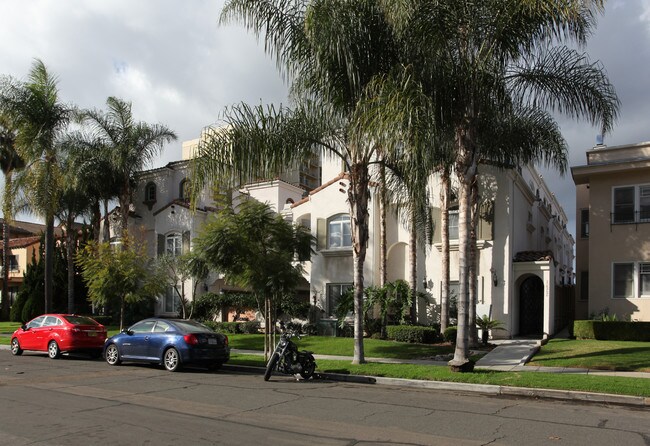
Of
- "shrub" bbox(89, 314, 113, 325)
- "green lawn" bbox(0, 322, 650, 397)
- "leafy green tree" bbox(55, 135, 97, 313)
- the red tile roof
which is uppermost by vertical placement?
"leafy green tree" bbox(55, 135, 97, 313)

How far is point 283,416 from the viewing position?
9.08 m

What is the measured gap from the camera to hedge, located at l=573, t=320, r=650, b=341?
1970 cm

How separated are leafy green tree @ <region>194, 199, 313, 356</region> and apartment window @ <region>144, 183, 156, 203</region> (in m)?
19.7

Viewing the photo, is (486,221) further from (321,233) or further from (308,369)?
(308,369)

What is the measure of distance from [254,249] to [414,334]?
23.5 ft

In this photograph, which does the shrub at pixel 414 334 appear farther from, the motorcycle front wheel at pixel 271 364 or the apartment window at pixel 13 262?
the apartment window at pixel 13 262

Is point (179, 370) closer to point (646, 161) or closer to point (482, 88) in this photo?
point (482, 88)

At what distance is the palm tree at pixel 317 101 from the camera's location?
13.9 m

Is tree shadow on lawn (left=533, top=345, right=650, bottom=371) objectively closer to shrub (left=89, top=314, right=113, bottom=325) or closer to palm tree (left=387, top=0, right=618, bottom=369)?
palm tree (left=387, top=0, right=618, bottom=369)

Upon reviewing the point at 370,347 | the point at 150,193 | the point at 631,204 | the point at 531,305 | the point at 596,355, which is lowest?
the point at 370,347

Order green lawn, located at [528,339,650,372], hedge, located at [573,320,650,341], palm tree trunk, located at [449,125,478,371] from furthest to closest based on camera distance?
hedge, located at [573,320,650,341] < green lawn, located at [528,339,650,372] < palm tree trunk, located at [449,125,478,371]

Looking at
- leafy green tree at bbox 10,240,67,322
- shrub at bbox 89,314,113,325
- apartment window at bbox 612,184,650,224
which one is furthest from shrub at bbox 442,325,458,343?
leafy green tree at bbox 10,240,67,322

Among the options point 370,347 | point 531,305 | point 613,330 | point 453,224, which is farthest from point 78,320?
point 613,330

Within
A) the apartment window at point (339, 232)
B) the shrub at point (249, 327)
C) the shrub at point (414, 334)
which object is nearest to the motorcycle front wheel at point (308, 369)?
the shrub at point (414, 334)
